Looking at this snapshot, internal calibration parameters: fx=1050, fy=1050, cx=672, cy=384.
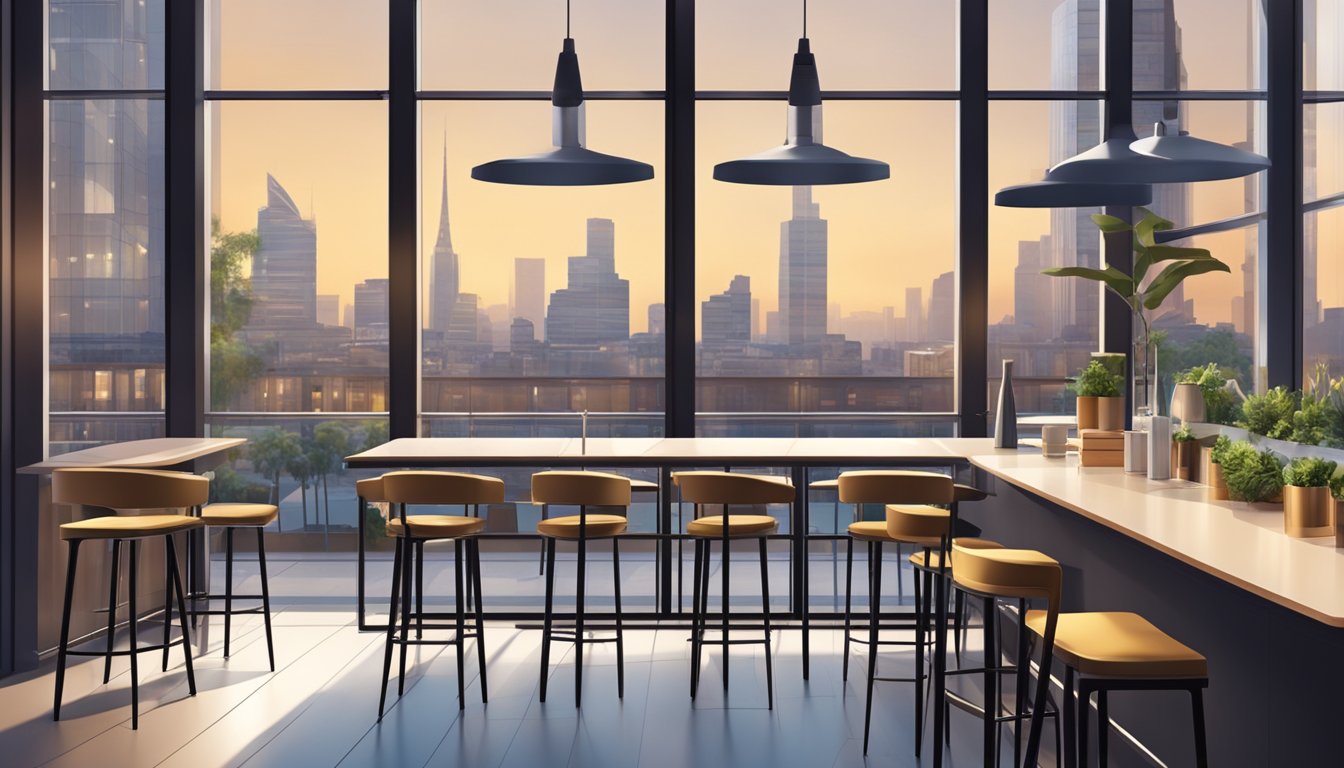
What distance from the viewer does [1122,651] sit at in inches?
91.7

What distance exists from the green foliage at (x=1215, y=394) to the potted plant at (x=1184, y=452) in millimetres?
86

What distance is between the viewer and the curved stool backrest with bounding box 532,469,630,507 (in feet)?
12.8

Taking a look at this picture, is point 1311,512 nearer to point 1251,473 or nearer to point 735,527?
point 1251,473

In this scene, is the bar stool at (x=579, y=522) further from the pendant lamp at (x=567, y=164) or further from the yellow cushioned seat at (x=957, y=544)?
the pendant lamp at (x=567, y=164)

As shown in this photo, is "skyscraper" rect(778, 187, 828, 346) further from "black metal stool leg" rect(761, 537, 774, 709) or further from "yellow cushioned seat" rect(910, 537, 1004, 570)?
"yellow cushioned seat" rect(910, 537, 1004, 570)

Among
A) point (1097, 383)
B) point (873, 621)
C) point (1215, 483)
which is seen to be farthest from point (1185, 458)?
point (873, 621)

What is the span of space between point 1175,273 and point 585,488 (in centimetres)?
240

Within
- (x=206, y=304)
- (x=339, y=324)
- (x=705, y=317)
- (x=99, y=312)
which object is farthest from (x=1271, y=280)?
(x=99, y=312)

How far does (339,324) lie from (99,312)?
1.29 metres

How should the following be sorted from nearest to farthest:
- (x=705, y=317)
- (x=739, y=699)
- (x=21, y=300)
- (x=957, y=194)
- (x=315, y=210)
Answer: (x=739, y=699) → (x=21, y=300) → (x=957, y=194) → (x=705, y=317) → (x=315, y=210)

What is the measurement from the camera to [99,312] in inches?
229

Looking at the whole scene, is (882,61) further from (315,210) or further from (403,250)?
(315,210)

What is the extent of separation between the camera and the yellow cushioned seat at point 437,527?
4.05 meters

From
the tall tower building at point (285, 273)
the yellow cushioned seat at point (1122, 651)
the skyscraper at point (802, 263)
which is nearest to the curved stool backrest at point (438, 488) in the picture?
the yellow cushioned seat at point (1122, 651)
